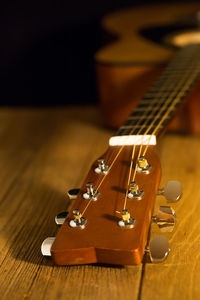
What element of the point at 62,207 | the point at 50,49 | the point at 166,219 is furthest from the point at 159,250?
the point at 50,49

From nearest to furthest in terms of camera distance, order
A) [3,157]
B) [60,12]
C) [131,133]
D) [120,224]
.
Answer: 1. [120,224]
2. [131,133]
3. [3,157]
4. [60,12]

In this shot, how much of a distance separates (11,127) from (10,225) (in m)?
0.58

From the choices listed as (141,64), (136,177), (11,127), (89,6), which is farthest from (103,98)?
(136,177)

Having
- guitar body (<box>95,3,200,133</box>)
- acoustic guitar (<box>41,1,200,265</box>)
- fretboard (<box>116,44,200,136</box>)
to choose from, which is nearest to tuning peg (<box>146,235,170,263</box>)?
acoustic guitar (<box>41,1,200,265</box>)

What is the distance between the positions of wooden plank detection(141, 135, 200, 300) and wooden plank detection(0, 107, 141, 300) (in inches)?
1.0

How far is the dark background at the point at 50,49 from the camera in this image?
1.56 m

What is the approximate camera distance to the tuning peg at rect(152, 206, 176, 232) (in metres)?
0.64

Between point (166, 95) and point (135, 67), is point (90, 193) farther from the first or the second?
point (135, 67)

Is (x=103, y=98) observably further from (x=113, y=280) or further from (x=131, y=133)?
(x=113, y=280)

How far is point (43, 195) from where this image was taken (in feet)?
3.13

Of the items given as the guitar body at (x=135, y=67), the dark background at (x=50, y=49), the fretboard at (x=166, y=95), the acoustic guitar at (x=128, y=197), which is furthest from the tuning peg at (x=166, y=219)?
the dark background at (x=50, y=49)

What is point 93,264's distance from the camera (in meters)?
0.68

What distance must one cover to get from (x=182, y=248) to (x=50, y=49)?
3.29 ft

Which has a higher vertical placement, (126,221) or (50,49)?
(126,221)
